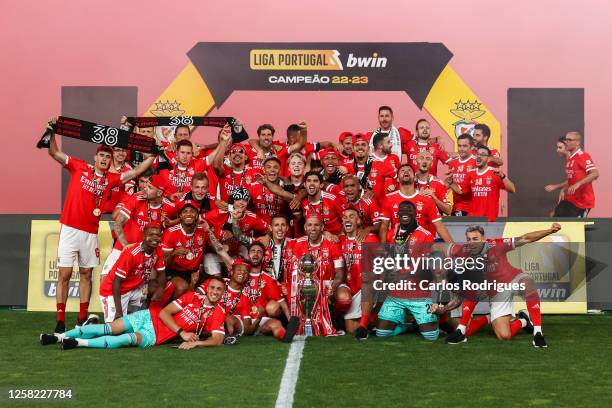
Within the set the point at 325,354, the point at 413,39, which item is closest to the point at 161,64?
the point at 413,39

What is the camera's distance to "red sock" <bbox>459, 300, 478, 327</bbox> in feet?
29.6

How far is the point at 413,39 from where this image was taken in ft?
45.7

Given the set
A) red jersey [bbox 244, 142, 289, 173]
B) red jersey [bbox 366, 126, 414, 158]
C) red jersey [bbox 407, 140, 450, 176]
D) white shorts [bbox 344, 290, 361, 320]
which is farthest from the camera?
red jersey [bbox 407, 140, 450, 176]

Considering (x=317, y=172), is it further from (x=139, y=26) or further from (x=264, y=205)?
(x=139, y=26)

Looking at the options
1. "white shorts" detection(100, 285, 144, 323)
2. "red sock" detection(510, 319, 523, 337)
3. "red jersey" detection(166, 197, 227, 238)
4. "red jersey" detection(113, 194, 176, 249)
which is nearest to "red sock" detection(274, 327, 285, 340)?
"white shorts" detection(100, 285, 144, 323)

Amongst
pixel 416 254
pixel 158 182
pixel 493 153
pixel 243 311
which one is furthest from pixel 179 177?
pixel 493 153

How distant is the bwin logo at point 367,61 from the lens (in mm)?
13344

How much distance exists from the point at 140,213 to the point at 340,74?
4.33 m

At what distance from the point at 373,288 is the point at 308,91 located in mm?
4730

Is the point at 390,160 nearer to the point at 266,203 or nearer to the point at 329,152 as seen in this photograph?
the point at 329,152

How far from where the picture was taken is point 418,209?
980 cm

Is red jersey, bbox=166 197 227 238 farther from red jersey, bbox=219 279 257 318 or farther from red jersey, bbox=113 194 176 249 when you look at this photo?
red jersey, bbox=219 279 257 318

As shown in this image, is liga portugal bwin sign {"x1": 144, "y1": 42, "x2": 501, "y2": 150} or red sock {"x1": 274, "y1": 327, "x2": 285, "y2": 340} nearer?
red sock {"x1": 274, "y1": 327, "x2": 285, "y2": 340}

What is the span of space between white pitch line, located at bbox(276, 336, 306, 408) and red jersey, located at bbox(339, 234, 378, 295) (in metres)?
1.02
